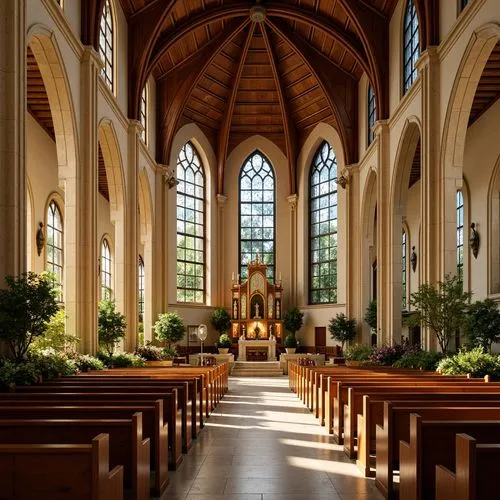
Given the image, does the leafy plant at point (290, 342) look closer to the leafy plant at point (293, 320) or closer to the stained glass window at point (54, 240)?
the leafy plant at point (293, 320)

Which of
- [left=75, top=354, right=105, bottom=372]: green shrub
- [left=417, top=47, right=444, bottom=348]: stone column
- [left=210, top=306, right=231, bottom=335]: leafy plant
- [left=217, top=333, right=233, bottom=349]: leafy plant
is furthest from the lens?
[left=210, top=306, right=231, bottom=335]: leafy plant

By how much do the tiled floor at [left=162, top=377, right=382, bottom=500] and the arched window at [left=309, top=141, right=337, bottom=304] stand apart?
65.4 ft

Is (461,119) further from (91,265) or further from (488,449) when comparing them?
(488,449)

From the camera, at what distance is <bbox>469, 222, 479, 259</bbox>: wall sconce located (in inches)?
814

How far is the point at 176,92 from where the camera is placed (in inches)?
1119

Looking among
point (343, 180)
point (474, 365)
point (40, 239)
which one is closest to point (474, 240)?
point (474, 365)

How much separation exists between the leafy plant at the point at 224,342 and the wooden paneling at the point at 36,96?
13.2 meters

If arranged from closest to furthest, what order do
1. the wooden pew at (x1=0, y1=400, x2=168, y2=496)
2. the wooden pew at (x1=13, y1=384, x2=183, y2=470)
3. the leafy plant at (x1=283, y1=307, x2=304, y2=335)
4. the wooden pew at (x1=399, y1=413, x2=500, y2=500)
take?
the wooden pew at (x1=399, y1=413, x2=500, y2=500) < the wooden pew at (x1=0, y1=400, x2=168, y2=496) < the wooden pew at (x1=13, y1=384, x2=183, y2=470) < the leafy plant at (x1=283, y1=307, x2=304, y2=335)

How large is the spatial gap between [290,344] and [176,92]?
42.7ft

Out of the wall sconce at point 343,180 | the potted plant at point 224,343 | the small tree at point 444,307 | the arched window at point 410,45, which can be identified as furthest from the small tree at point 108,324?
the wall sconce at point 343,180

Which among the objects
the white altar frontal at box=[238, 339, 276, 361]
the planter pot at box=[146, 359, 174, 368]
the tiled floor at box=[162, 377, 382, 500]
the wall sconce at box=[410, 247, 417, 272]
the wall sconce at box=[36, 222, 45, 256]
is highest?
the wall sconce at box=[36, 222, 45, 256]

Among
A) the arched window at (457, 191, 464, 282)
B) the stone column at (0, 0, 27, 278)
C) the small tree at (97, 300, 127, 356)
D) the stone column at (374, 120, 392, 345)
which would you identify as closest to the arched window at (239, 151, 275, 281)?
the stone column at (374, 120, 392, 345)

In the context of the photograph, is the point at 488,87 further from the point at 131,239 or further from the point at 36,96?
the point at 36,96

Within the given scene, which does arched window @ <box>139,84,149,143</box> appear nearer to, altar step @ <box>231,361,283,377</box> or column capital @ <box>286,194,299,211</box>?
column capital @ <box>286,194,299,211</box>
